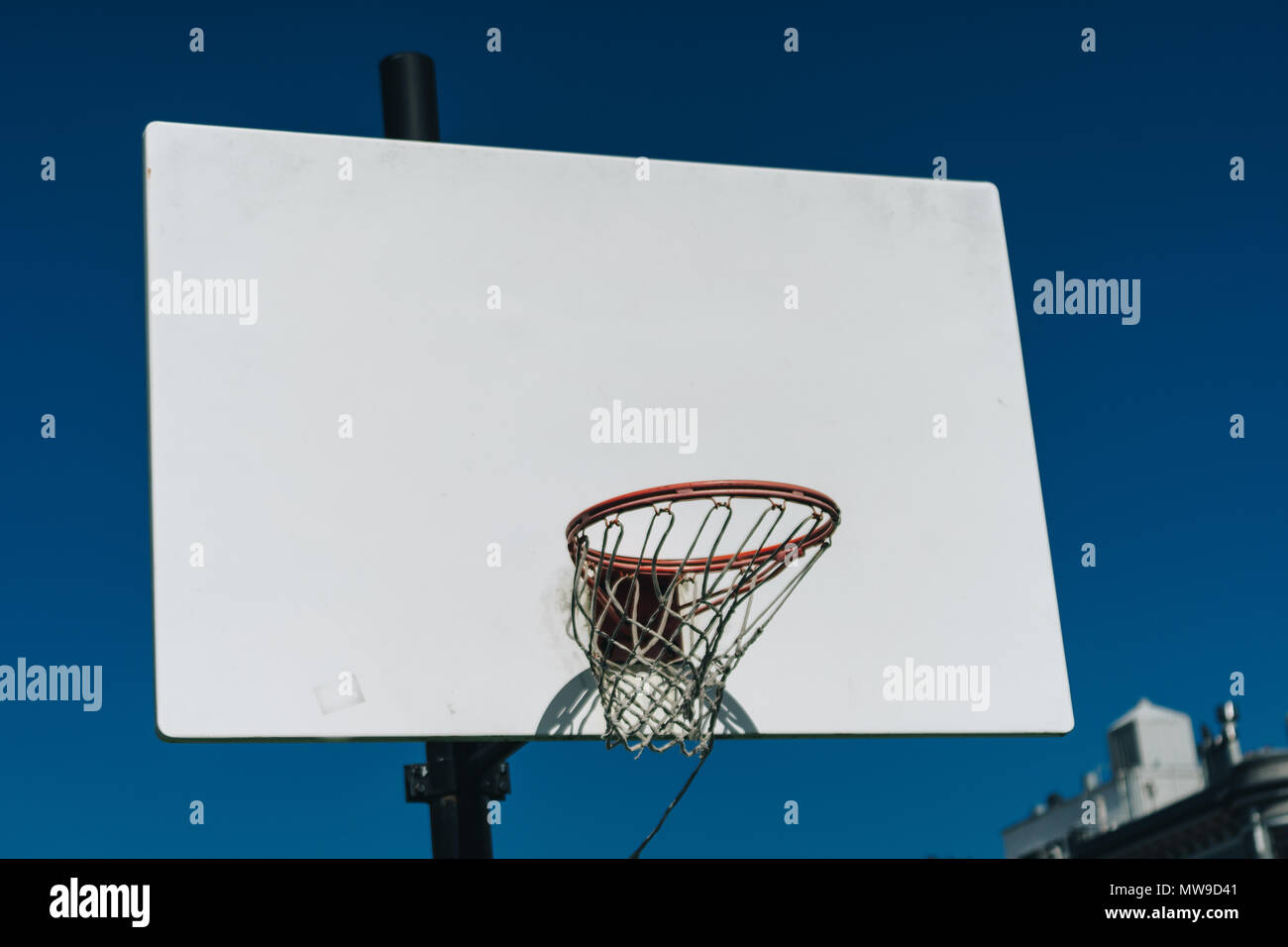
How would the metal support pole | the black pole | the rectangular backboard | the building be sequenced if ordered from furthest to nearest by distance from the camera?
the building, the black pole, the metal support pole, the rectangular backboard

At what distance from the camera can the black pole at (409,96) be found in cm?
515

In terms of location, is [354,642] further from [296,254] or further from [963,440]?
[963,440]

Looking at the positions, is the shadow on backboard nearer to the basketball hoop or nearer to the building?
the basketball hoop

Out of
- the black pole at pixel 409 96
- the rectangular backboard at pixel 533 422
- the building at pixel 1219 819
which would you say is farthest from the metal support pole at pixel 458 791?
the building at pixel 1219 819

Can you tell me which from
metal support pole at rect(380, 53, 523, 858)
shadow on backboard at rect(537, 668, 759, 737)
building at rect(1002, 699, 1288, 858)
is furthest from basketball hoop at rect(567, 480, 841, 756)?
building at rect(1002, 699, 1288, 858)

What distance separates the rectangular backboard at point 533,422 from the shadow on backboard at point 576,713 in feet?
0.04

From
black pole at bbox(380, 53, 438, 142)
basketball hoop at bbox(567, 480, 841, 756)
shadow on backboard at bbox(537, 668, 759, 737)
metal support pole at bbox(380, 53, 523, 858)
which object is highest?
black pole at bbox(380, 53, 438, 142)

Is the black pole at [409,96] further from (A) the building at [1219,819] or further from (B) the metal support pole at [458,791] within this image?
(A) the building at [1219,819]

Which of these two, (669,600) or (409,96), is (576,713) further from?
(409,96)

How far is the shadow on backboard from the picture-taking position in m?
4.23

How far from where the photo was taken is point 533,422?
182 inches

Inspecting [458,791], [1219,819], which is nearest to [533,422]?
[458,791]

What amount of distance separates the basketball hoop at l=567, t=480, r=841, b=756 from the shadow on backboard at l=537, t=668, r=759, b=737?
40 millimetres
